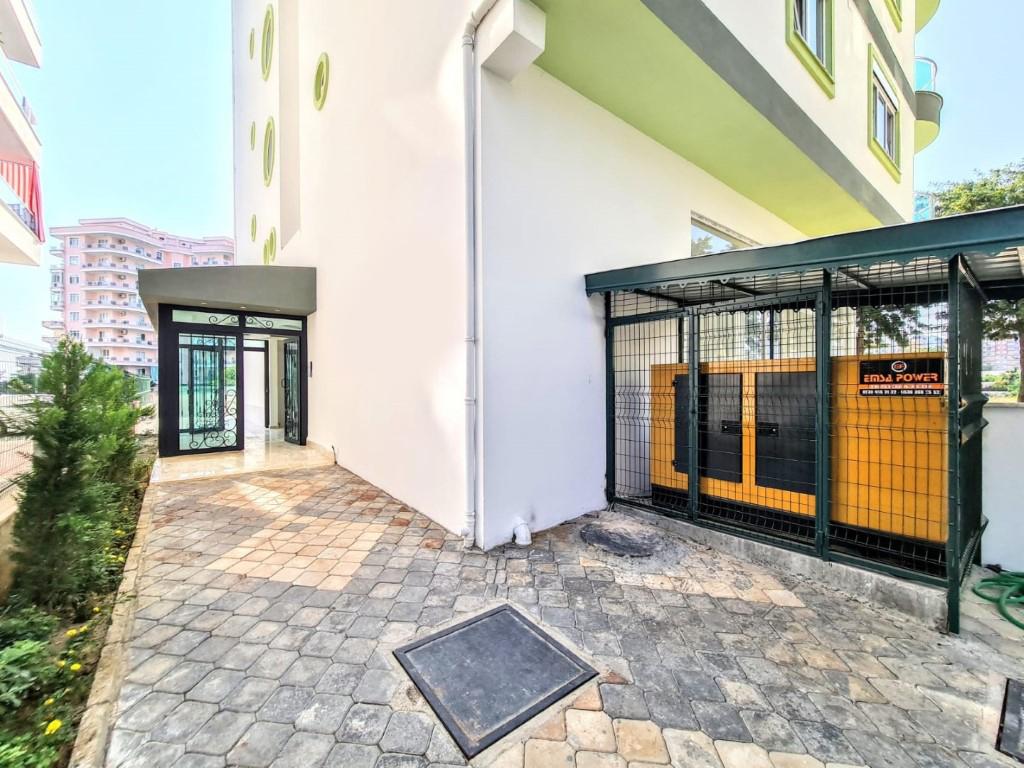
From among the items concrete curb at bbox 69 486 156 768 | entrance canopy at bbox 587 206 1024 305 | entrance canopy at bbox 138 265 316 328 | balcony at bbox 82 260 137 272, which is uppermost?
balcony at bbox 82 260 137 272

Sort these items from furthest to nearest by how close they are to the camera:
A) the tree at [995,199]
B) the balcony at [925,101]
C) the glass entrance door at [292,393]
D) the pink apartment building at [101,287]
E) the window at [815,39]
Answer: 1. the pink apartment building at [101,287]
2. the balcony at [925,101]
3. the glass entrance door at [292,393]
4. the tree at [995,199]
5. the window at [815,39]

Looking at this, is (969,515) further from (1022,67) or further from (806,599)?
(1022,67)

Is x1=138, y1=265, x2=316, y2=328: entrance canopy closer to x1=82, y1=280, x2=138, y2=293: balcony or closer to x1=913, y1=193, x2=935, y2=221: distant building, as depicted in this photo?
x1=913, y1=193, x2=935, y2=221: distant building

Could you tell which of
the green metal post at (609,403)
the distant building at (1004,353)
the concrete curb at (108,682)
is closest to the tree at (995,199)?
the distant building at (1004,353)

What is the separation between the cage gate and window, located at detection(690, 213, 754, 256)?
1.59 m

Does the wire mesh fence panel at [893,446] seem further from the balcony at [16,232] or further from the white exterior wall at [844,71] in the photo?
the balcony at [16,232]

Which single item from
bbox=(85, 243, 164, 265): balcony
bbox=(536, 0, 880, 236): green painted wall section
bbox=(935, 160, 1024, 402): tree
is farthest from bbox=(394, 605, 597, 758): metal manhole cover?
bbox=(85, 243, 164, 265): balcony

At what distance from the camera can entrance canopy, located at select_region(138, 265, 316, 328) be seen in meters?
6.37

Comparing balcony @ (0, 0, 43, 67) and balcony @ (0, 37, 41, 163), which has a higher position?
balcony @ (0, 0, 43, 67)

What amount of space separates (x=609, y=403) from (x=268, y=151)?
1007 cm

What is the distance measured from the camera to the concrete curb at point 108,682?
160cm

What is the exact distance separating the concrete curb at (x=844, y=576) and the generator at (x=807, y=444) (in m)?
0.23

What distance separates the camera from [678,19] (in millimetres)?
3451

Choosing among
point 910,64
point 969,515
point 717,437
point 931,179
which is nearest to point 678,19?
point 717,437
